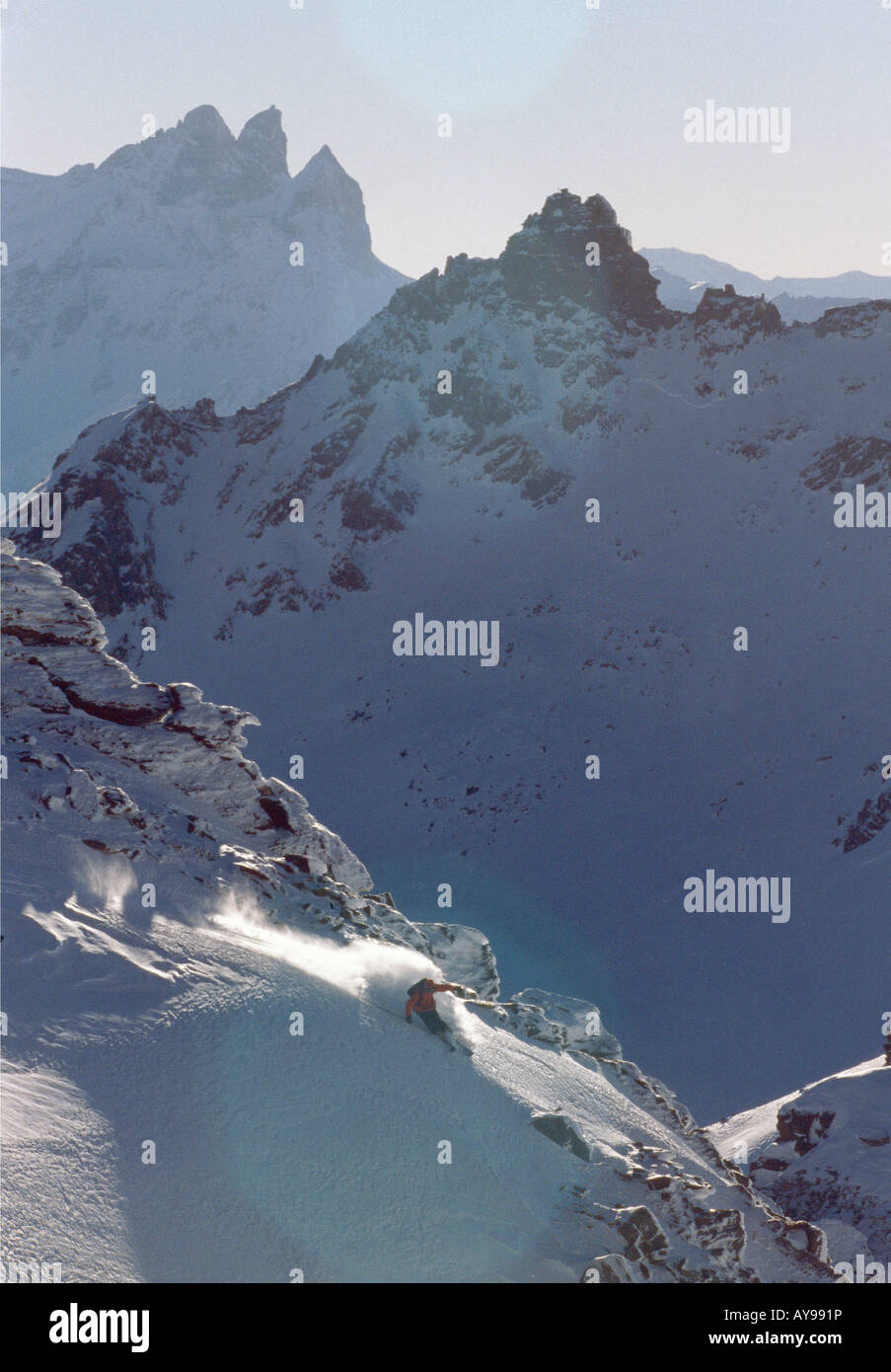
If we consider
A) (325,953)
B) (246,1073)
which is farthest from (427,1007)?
(246,1073)

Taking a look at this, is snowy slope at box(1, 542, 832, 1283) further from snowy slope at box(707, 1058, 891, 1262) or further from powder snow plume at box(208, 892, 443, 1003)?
snowy slope at box(707, 1058, 891, 1262)

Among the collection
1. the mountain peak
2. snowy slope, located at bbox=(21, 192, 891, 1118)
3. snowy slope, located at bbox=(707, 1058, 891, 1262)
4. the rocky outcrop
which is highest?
the mountain peak

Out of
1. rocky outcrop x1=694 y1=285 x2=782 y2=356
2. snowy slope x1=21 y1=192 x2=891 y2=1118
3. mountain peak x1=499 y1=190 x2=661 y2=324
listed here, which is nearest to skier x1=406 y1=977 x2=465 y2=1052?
snowy slope x1=21 y1=192 x2=891 y2=1118

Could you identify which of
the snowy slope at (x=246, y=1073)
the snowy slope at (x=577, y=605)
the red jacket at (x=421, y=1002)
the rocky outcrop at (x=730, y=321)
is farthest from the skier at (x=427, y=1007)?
the rocky outcrop at (x=730, y=321)

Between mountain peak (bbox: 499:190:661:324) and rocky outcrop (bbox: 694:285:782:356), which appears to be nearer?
rocky outcrop (bbox: 694:285:782:356)

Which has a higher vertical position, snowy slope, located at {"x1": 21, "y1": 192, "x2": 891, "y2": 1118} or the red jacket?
snowy slope, located at {"x1": 21, "y1": 192, "x2": 891, "y2": 1118}
